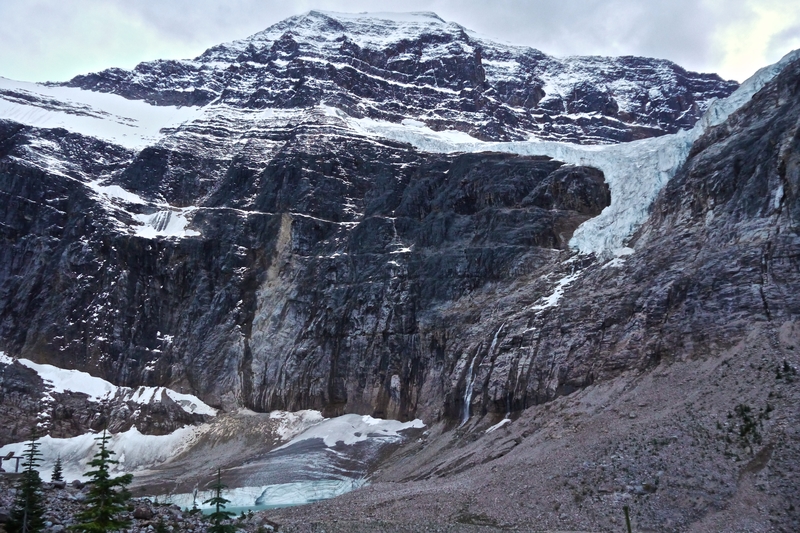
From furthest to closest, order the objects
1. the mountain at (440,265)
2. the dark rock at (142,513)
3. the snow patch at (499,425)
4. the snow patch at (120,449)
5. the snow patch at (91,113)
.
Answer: the snow patch at (91,113) < the snow patch at (120,449) < the snow patch at (499,425) < the mountain at (440,265) < the dark rock at (142,513)

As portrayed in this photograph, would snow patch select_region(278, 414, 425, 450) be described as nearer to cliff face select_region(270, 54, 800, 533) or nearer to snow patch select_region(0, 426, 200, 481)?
cliff face select_region(270, 54, 800, 533)

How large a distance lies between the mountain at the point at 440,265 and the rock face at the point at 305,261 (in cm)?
37

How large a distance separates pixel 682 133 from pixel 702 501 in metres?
59.8

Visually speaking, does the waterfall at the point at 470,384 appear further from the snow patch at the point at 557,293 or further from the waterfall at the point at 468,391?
the snow patch at the point at 557,293

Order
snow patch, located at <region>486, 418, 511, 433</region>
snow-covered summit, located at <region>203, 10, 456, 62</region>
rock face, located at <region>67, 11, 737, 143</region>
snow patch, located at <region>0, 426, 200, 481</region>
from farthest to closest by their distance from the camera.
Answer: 1. snow-covered summit, located at <region>203, 10, 456, 62</region>
2. rock face, located at <region>67, 11, 737, 143</region>
3. snow patch, located at <region>0, 426, 200, 481</region>
4. snow patch, located at <region>486, 418, 511, 433</region>

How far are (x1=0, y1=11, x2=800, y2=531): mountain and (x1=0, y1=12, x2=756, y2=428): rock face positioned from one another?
1.22 feet

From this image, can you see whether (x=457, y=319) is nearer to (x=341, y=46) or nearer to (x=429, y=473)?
(x=429, y=473)

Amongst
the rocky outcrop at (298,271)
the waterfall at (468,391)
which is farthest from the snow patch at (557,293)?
the waterfall at (468,391)

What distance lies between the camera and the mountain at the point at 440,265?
41000mm

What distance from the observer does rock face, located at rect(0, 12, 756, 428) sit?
69.3 meters

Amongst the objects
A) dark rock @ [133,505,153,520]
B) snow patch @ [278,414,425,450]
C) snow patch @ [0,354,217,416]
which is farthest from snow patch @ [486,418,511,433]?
snow patch @ [0,354,217,416]

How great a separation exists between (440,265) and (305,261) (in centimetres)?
1947

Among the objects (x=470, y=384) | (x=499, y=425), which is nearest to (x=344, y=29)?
(x=470, y=384)

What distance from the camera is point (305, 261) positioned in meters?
92.7
